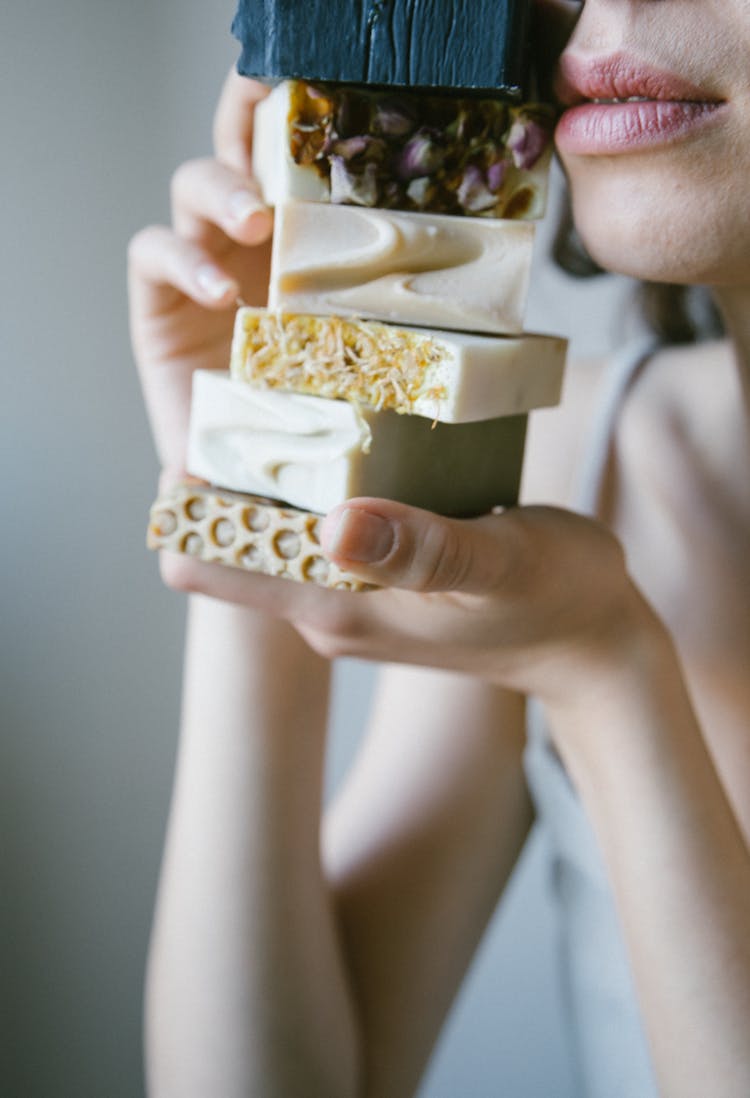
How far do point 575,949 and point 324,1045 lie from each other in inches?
14.5

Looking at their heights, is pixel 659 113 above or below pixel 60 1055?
above

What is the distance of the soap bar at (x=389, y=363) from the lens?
0.83m

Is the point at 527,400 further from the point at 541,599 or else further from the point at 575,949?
the point at 575,949

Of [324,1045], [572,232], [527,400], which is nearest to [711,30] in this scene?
[527,400]

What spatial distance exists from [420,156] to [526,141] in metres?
0.09

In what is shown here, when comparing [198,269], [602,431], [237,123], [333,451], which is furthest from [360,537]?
[602,431]

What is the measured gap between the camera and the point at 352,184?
2.82 ft

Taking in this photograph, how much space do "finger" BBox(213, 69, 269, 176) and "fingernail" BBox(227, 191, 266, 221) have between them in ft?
0.22

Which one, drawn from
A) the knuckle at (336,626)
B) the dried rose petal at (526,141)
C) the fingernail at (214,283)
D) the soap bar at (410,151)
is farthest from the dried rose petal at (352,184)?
the knuckle at (336,626)

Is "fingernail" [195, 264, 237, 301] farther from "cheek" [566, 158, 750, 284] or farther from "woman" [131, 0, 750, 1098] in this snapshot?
"cheek" [566, 158, 750, 284]

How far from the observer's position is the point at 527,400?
36.5 inches

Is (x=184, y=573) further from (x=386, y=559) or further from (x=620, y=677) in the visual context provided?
(x=620, y=677)

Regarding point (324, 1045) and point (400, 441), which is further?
point (324, 1045)

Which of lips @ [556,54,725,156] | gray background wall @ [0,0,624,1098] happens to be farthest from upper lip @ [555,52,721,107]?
gray background wall @ [0,0,624,1098]
